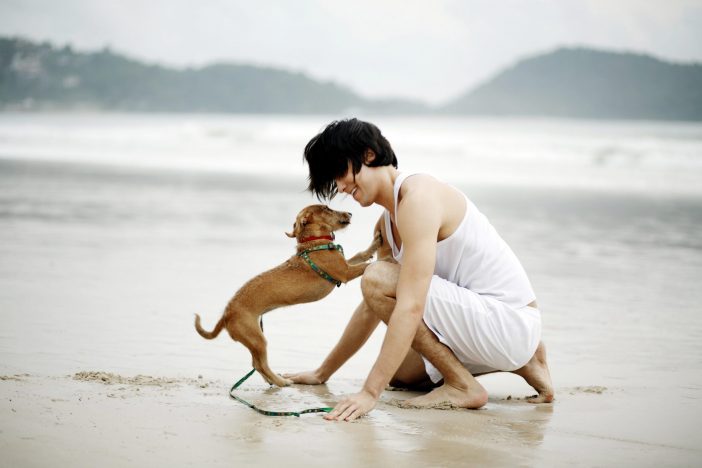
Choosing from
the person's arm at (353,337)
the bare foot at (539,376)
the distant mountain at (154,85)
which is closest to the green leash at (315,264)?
the person's arm at (353,337)

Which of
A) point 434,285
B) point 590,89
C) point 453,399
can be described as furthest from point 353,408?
point 590,89

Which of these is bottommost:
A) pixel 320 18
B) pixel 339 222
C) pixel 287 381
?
pixel 287 381

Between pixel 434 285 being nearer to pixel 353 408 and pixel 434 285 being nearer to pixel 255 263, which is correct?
pixel 353 408

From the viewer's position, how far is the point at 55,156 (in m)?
18.7

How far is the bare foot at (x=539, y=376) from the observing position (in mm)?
3168

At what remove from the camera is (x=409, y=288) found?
2838mm

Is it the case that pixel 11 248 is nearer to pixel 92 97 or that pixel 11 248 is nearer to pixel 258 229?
pixel 258 229

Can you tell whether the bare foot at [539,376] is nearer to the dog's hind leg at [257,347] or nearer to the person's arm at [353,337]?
the person's arm at [353,337]

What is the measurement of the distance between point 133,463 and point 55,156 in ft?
58.2

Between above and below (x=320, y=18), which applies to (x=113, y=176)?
below

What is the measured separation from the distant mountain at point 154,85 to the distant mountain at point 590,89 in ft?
25.5

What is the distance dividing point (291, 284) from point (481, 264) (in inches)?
33.7

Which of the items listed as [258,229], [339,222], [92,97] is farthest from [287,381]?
[92,97]

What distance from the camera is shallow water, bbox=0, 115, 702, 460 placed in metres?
3.70
